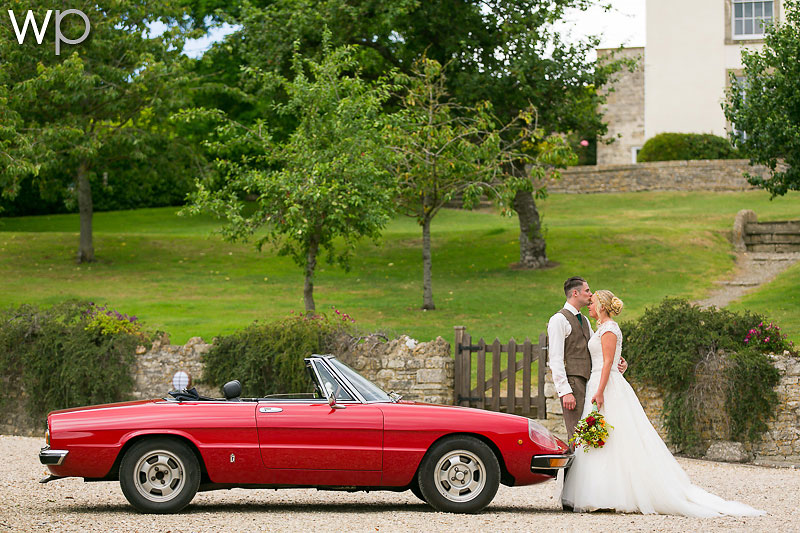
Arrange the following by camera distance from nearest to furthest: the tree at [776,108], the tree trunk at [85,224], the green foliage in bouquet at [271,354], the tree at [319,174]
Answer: the green foliage in bouquet at [271,354], the tree at [319,174], the tree at [776,108], the tree trunk at [85,224]

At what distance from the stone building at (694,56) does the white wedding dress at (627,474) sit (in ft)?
106

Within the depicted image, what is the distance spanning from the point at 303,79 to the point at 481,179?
4842 mm

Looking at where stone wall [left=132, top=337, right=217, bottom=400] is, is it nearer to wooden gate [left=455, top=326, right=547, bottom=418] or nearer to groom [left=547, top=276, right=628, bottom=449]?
wooden gate [left=455, top=326, right=547, bottom=418]

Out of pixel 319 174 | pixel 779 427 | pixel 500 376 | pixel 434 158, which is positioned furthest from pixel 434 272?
pixel 779 427

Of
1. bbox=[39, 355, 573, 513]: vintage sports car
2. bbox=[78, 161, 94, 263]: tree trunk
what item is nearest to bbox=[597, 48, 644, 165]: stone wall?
bbox=[78, 161, 94, 263]: tree trunk

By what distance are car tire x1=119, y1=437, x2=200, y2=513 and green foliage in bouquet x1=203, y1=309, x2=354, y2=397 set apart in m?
5.94

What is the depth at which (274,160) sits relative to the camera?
725 inches

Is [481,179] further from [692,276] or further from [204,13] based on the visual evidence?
[204,13]

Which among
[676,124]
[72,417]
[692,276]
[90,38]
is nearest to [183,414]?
[72,417]

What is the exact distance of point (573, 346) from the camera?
26.7 feet

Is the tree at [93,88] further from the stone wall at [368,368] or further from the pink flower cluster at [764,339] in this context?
the pink flower cluster at [764,339]

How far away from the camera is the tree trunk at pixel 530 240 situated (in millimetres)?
25094

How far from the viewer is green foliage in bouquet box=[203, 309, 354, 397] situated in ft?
44.6

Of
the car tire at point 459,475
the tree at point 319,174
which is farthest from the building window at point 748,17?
the car tire at point 459,475
